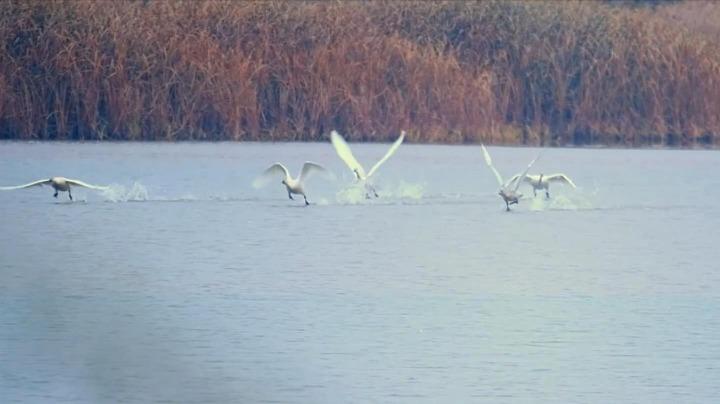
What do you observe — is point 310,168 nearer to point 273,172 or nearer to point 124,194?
point 273,172

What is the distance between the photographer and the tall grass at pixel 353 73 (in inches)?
957

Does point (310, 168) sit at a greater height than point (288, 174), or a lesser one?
greater

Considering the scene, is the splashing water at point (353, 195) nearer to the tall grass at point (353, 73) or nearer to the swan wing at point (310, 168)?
the swan wing at point (310, 168)

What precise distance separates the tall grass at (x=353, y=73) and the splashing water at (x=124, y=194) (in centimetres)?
547

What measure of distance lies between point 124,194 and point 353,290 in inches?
256

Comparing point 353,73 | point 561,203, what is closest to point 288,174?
point 561,203

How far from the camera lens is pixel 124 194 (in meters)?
18.5

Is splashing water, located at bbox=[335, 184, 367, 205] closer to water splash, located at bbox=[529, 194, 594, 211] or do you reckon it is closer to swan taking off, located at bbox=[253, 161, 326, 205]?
swan taking off, located at bbox=[253, 161, 326, 205]

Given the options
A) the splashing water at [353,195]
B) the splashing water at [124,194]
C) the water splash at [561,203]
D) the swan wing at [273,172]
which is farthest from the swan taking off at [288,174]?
the water splash at [561,203]

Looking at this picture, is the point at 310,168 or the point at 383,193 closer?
the point at 310,168

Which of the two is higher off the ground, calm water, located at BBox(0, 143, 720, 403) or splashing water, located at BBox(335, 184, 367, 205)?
calm water, located at BBox(0, 143, 720, 403)

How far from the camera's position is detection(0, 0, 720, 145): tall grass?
957 inches

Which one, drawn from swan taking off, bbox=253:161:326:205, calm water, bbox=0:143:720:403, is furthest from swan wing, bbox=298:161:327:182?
calm water, bbox=0:143:720:403

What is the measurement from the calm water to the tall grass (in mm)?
2512
